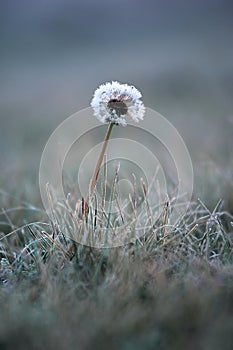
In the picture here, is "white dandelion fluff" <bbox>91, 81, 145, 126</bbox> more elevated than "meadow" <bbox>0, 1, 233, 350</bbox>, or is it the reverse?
"white dandelion fluff" <bbox>91, 81, 145, 126</bbox>

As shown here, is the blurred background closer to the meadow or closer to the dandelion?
Result: the meadow

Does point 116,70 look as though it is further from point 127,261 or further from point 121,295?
point 121,295

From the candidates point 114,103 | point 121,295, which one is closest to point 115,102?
point 114,103

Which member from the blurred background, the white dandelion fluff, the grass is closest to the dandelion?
the white dandelion fluff

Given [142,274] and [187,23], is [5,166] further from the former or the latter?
[187,23]

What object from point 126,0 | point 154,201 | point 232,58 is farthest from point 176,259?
point 126,0
